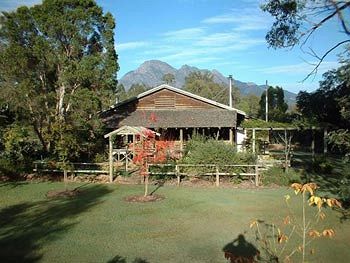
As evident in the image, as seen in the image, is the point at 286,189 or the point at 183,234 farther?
the point at 286,189

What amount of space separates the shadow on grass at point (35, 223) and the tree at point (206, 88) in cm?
7620

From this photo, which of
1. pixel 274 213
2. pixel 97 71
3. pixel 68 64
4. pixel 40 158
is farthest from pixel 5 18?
pixel 274 213

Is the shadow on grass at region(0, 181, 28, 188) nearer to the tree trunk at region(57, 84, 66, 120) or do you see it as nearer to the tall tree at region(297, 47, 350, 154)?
the tree trunk at region(57, 84, 66, 120)

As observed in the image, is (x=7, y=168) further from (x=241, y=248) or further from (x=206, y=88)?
(x=206, y=88)

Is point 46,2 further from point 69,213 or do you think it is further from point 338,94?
point 338,94

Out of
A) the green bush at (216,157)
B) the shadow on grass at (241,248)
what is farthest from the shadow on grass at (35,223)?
the green bush at (216,157)

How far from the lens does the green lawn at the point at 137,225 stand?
9.31 m

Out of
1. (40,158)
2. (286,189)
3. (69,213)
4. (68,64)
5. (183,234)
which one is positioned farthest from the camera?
(68,64)

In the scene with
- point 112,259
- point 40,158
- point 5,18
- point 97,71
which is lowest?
point 112,259

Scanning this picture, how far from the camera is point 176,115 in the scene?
99.1 feet

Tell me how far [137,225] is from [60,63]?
16026 mm

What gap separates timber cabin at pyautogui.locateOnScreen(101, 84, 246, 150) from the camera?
28734 mm

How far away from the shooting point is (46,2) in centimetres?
2447

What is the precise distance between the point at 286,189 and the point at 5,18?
18.9 m
